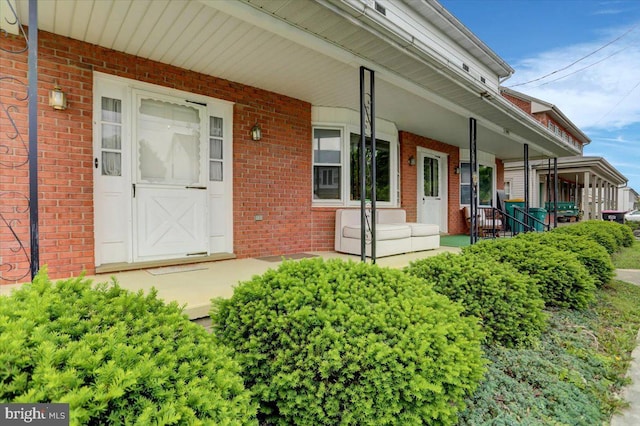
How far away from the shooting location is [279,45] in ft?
12.4

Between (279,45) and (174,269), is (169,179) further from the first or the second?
(279,45)

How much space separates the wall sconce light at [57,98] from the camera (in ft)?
11.5

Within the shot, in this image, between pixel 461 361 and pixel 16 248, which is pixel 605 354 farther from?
pixel 16 248

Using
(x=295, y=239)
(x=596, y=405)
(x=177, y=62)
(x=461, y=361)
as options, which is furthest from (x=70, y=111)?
(x=596, y=405)

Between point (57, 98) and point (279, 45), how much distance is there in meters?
2.39

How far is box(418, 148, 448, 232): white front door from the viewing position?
8.77 metres

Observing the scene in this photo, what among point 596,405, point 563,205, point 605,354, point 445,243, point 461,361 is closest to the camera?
point 461,361

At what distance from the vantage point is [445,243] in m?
7.75

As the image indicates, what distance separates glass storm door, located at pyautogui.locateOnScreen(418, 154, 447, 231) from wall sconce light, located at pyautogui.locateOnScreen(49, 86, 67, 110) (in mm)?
7302

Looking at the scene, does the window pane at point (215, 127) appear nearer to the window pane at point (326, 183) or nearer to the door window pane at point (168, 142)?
the door window pane at point (168, 142)

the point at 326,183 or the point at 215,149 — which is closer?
the point at 215,149

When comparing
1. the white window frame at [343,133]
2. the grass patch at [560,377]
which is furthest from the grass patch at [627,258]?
the white window frame at [343,133]

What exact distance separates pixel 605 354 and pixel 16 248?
5.56 metres

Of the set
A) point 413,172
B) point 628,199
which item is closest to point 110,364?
point 413,172
